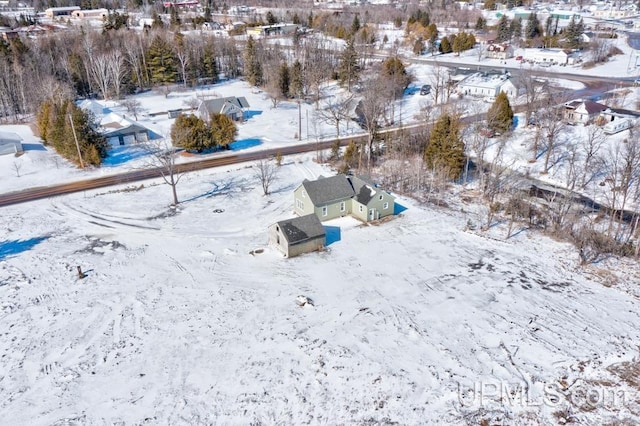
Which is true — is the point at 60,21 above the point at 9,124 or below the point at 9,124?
above

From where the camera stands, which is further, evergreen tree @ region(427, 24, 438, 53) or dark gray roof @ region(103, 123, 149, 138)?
evergreen tree @ region(427, 24, 438, 53)

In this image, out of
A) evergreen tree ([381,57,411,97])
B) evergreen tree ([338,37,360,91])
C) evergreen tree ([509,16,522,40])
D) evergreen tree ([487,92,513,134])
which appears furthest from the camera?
evergreen tree ([509,16,522,40])

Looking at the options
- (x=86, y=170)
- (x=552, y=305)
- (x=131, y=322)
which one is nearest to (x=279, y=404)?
(x=131, y=322)

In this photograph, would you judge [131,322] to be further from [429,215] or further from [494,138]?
[494,138]

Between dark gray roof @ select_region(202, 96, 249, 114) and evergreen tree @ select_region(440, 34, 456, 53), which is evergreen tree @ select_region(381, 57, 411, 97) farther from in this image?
evergreen tree @ select_region(440, 34, 456, 53)
